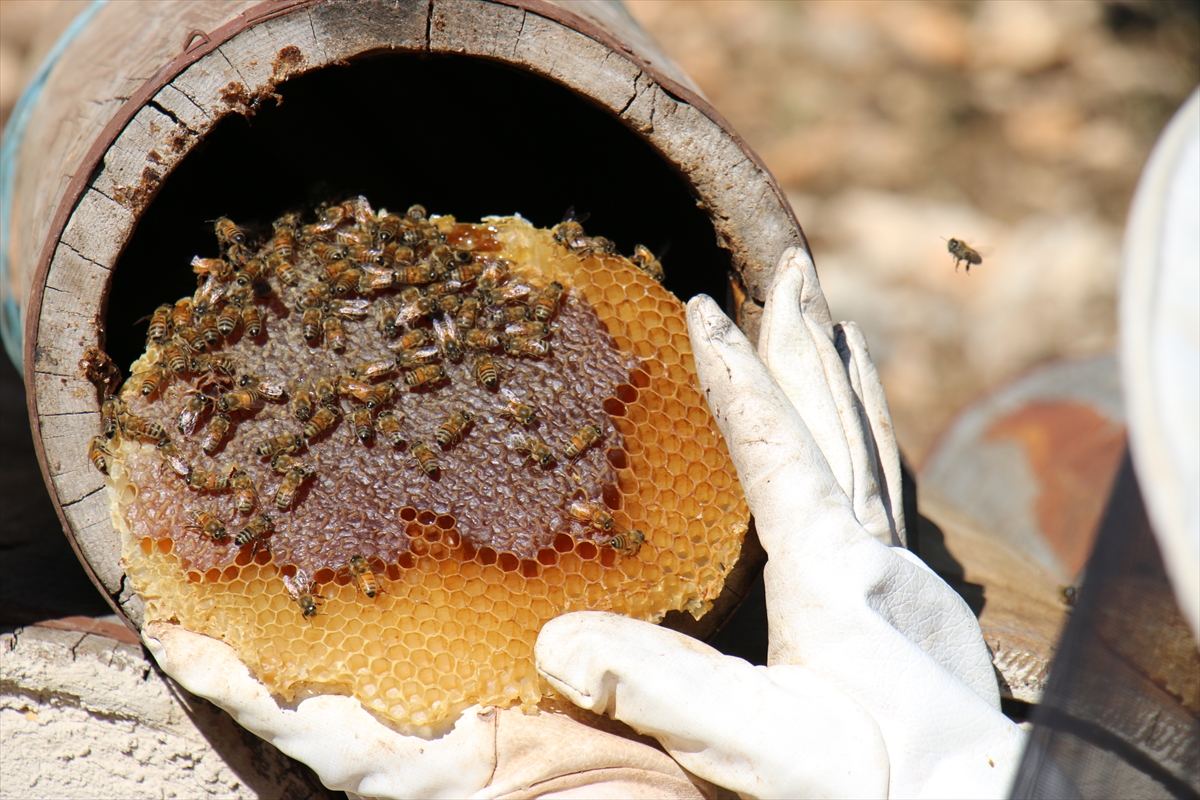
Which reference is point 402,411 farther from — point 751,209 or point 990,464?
point 990,464

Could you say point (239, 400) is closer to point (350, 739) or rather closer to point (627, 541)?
point (350, 739)

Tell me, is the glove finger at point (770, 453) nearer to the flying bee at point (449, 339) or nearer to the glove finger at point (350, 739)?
the flying bee at point (449, 339)

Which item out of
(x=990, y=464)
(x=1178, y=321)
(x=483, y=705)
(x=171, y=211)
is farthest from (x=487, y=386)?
(x=990, y=464)

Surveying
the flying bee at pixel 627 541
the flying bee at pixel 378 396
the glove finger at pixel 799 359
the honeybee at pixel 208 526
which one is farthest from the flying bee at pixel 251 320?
the glove finger at pixel 799 359

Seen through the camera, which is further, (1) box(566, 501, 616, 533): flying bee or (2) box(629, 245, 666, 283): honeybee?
(2) box(629, 245, 666, 283): honeybee

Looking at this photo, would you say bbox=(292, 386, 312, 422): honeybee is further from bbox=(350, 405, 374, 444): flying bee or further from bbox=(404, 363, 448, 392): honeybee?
bbox=(404, 363, 448, 392): honeybee

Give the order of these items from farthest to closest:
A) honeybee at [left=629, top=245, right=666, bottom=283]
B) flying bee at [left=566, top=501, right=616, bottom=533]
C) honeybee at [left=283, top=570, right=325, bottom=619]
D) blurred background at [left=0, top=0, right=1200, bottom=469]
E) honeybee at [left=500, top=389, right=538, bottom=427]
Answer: blurred background at [left=0, top=0, right=1200, bottom=469] → honeybee at [left=629, top=245, right=666, bottom=283] → honeybee at [left=500, top=389, right=538, bottom=427] → flying bee at [left=566, top=501, right=616, bottom=533] → honeybee at [left=283, top=570, right=325, bottom=619]

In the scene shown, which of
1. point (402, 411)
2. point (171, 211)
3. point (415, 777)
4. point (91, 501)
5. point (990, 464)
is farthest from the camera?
point (990, 464)

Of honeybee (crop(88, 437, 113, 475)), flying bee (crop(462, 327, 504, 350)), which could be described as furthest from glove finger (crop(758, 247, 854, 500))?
honeybee (crop(88, 437, 113, 475))
